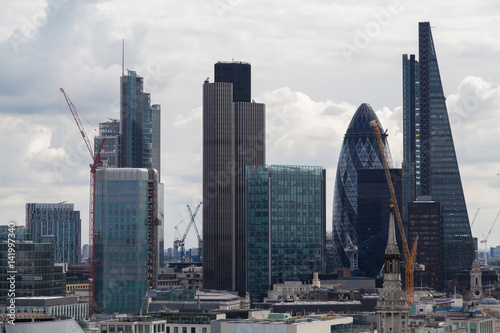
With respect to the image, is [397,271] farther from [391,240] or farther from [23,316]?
[23,316]

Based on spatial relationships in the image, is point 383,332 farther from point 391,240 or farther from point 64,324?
point 64,324

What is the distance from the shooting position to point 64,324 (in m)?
181

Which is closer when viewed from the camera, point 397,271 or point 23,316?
point 397,271

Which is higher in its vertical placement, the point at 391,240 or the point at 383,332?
the point at 391,240

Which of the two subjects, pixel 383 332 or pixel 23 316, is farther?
pixel 23 316

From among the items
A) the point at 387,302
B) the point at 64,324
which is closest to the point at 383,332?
the point at 387,302

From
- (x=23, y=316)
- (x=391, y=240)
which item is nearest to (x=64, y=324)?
(x=23, y=316)

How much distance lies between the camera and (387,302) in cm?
11575

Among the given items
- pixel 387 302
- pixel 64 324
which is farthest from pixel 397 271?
pixel 64 324

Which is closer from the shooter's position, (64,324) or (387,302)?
(387,302)

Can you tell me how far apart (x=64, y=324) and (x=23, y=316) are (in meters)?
7.37

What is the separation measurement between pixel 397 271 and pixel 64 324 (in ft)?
A: 245

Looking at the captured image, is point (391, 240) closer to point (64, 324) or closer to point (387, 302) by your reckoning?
point (387, 302)

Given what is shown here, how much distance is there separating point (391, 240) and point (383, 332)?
26.7 feet
